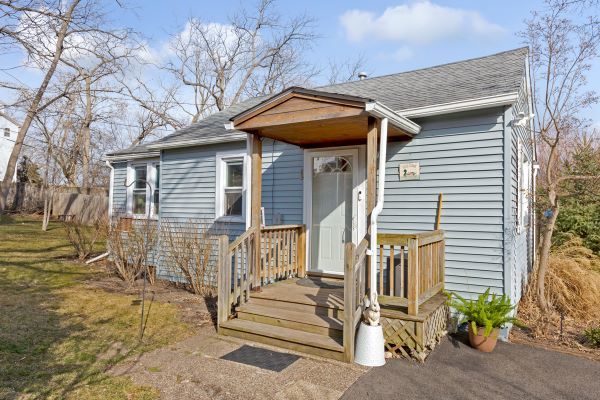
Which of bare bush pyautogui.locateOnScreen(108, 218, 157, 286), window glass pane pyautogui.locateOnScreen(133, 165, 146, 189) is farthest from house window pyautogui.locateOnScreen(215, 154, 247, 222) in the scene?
window glass pane pyautogui.locateOnScreen(133, 165, 146, 189)

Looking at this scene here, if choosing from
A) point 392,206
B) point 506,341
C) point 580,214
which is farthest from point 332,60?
point 506,341

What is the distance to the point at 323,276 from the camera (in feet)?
21.7

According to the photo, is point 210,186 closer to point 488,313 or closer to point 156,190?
point 156,190

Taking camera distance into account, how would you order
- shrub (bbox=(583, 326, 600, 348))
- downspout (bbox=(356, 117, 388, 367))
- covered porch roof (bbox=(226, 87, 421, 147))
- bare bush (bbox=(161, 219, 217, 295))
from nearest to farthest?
downspout (bbox=(356, 117, 388, 367)), covered porch roof (bbox=(226, 87, 421, 147)), shrub (bbox=(583, 326, 600, 348)), bare bush (bbox=(161, 219, 217, 295))

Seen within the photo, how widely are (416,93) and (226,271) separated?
4177mm

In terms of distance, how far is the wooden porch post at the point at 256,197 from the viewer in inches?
216

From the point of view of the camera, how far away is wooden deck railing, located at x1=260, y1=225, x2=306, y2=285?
5.94 m

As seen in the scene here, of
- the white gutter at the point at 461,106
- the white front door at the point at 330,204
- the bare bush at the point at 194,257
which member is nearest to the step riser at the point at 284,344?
the white front door at the point at 330,204

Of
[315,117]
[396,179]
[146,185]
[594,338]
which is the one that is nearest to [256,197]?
[315,117]

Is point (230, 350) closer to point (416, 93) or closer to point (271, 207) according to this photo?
point (271, 207)

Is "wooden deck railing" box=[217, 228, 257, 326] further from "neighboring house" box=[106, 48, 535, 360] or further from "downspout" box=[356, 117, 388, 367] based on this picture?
"downspout" box=[356, 117, 388, 367]

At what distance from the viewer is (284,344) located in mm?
4574

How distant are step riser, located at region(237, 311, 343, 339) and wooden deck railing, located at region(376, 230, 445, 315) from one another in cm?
67

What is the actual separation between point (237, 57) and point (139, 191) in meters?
14.3
